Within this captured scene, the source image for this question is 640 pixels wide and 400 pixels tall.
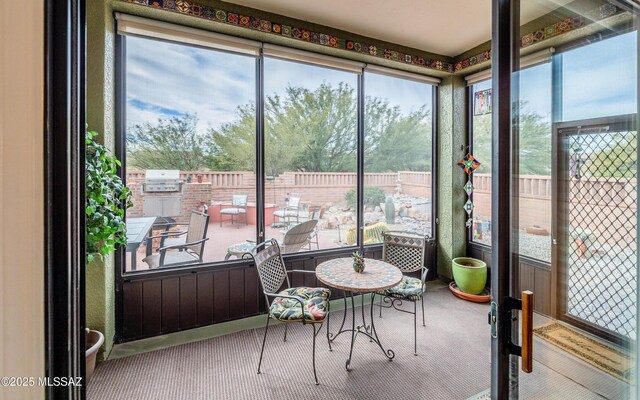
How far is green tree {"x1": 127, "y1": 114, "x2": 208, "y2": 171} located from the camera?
2.62 m

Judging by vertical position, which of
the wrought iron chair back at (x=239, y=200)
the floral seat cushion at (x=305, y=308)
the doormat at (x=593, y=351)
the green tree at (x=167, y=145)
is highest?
the green tree at (x=167, y=145)

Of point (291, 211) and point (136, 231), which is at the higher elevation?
point (291, 211)

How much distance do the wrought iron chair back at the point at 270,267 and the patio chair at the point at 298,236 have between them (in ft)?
1.55

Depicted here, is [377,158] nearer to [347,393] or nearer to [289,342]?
[289,342]

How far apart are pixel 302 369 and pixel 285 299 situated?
0.53 m

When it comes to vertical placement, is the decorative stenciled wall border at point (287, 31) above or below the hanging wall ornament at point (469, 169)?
above

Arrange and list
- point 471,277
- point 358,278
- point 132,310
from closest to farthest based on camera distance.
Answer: point 358,278 < point 132,310 < point 471,277

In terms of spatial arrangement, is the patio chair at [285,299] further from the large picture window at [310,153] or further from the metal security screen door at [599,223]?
the metal security screen door at [599,223]

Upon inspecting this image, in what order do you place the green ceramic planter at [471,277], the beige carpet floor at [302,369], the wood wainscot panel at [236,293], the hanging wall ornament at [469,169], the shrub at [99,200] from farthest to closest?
the hanging wall ornament at [469,169] → the green ceramic planter at [471,277] → the wood wainscot panel at [236,293] → the beige carpet floor at [302,369] → the shrub at [99,200]

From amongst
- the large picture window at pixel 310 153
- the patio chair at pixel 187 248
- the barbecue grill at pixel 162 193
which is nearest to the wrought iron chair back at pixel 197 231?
the patio chair at pixel 187 248

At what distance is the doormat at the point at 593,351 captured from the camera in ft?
3.56

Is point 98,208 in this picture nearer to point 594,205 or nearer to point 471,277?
point 594,205

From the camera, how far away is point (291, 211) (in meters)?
3.30

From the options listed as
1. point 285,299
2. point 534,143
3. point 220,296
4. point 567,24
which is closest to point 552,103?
point 534,143
